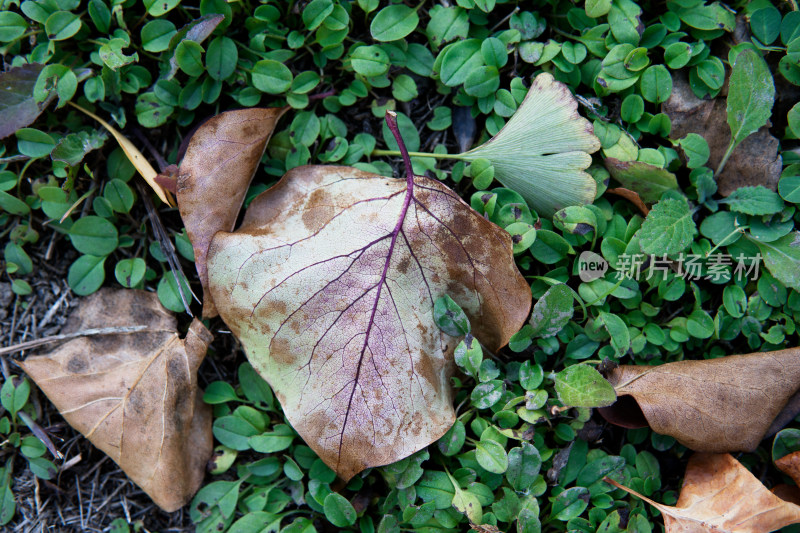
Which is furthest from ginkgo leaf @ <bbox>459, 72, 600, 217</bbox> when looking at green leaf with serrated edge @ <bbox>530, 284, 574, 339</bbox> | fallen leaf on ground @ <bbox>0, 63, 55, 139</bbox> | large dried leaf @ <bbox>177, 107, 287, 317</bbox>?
fallen leaf on ground @ <bbox>0, 63, 55, 139</bbox>

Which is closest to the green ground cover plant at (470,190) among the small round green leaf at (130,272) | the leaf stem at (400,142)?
the small round green leaf at (130,272)

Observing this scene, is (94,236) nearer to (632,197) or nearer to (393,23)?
(393,23)

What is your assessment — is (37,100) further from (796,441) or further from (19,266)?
(796,441)

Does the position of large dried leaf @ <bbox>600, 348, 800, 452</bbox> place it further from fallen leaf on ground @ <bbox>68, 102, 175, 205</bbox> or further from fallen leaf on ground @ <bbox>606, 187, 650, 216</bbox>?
fallen leaf on ground @ <bbox>68, 102, 175, 205</bbox>

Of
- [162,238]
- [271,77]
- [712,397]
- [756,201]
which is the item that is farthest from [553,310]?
[162,238]

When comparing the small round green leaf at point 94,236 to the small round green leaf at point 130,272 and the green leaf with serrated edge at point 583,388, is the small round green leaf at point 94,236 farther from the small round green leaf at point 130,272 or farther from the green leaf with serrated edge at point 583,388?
the green leaf with serrated edge at point 583,388

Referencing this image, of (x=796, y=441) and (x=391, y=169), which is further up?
(x=391, y=169)

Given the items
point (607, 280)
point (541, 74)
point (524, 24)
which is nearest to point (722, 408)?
point (607, 280)

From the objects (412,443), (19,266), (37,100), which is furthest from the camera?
(19,266)
